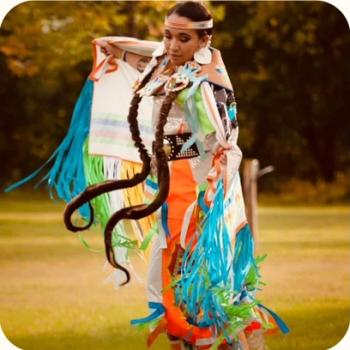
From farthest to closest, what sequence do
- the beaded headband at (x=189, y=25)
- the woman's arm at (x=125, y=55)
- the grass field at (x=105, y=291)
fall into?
the grass field at (x=105, y=291)
the woman's arm at (x=125, y=55)
the beaded headband at (x=189, y=25)

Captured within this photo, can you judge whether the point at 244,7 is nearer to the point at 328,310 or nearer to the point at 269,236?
the point at 269,236

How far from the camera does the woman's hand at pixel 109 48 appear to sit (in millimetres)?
6707

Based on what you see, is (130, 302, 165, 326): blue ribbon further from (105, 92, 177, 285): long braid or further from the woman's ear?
the woman's ear

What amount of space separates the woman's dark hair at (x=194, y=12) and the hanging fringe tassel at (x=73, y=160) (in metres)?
1.12

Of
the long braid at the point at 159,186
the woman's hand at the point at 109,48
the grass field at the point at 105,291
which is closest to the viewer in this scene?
the long braid at the point at 159,186

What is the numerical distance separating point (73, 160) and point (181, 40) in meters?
1.18

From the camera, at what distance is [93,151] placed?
22.0ft

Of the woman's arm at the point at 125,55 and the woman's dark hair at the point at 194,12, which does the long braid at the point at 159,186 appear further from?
the woman's arm at the point at 125,55

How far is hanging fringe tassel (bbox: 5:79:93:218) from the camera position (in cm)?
662

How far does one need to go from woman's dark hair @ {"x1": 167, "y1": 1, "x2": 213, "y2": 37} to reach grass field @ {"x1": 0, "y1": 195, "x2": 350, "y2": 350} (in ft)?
4.77

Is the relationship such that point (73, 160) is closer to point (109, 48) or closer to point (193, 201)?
point (109, 48)

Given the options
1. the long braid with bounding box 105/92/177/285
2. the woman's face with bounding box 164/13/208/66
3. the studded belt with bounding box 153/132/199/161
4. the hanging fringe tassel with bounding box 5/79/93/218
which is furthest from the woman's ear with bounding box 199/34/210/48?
the hanging fringe tassel with bounding box 5/79/93/218

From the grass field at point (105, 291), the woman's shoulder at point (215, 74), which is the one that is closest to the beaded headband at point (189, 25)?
the woman's shoulder at point (215, 74)

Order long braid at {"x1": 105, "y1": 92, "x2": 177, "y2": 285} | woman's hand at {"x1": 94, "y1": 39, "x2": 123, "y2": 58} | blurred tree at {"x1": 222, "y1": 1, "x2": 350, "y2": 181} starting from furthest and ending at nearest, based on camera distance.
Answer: blurred tree at {"x1": 222, "y1": 1, "x2": 350, "y2": 181}, woman's hand at {"x1": 94, "y1": 39, "x2": 123, "y2": 58}, long braid at {"x1": 105, "y1": 92, "x2": 177, "y2": 285}
